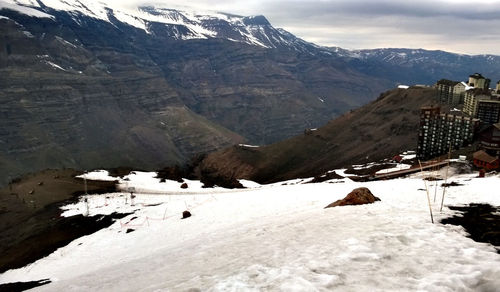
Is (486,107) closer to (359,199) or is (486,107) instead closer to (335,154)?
(335,154)

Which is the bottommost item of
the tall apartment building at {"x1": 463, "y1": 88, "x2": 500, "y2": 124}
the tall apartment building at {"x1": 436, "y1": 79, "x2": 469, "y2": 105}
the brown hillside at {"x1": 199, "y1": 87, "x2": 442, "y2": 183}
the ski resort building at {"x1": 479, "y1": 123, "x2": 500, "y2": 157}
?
the brown hillside at {"x1": 199, "y1": 87, "x2": 442, "y2": 183}

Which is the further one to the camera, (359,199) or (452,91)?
(452,91)

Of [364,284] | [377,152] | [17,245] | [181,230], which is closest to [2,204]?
[17,245]

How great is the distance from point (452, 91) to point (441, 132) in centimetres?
6638

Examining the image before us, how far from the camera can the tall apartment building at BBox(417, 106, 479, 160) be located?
Result: 115m

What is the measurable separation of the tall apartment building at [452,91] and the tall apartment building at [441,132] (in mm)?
59941

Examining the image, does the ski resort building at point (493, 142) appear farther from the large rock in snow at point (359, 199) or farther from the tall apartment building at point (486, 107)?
the large rock in snow at point (359, 199)

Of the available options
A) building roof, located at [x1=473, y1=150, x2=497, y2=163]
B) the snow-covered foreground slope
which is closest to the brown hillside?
building roof, located at [x1=473, y1=150, x2=497, y2=163]

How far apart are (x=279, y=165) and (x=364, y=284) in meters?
178

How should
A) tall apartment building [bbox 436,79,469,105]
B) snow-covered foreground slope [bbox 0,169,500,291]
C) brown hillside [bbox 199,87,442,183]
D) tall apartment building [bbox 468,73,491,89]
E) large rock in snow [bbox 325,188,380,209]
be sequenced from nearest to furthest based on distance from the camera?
snow-covered foreground slope [bbox 0,169,500,291] → large rock in snow [bbox 325,188,380,209] → brown hillside [bbox 199,87,442,183] → tall apartment building [bbox 436,79,469,105] → tall apartment building [bbox 468,73,491,89]

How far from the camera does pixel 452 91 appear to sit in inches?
6777

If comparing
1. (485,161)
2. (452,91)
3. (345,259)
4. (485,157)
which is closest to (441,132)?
(485,157)

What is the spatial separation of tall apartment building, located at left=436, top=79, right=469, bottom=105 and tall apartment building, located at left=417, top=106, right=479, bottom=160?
59941 millimetres

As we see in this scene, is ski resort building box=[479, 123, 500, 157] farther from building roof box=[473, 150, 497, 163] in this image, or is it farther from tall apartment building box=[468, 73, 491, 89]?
tall apartment building box=[468, 73, 491, 89]
